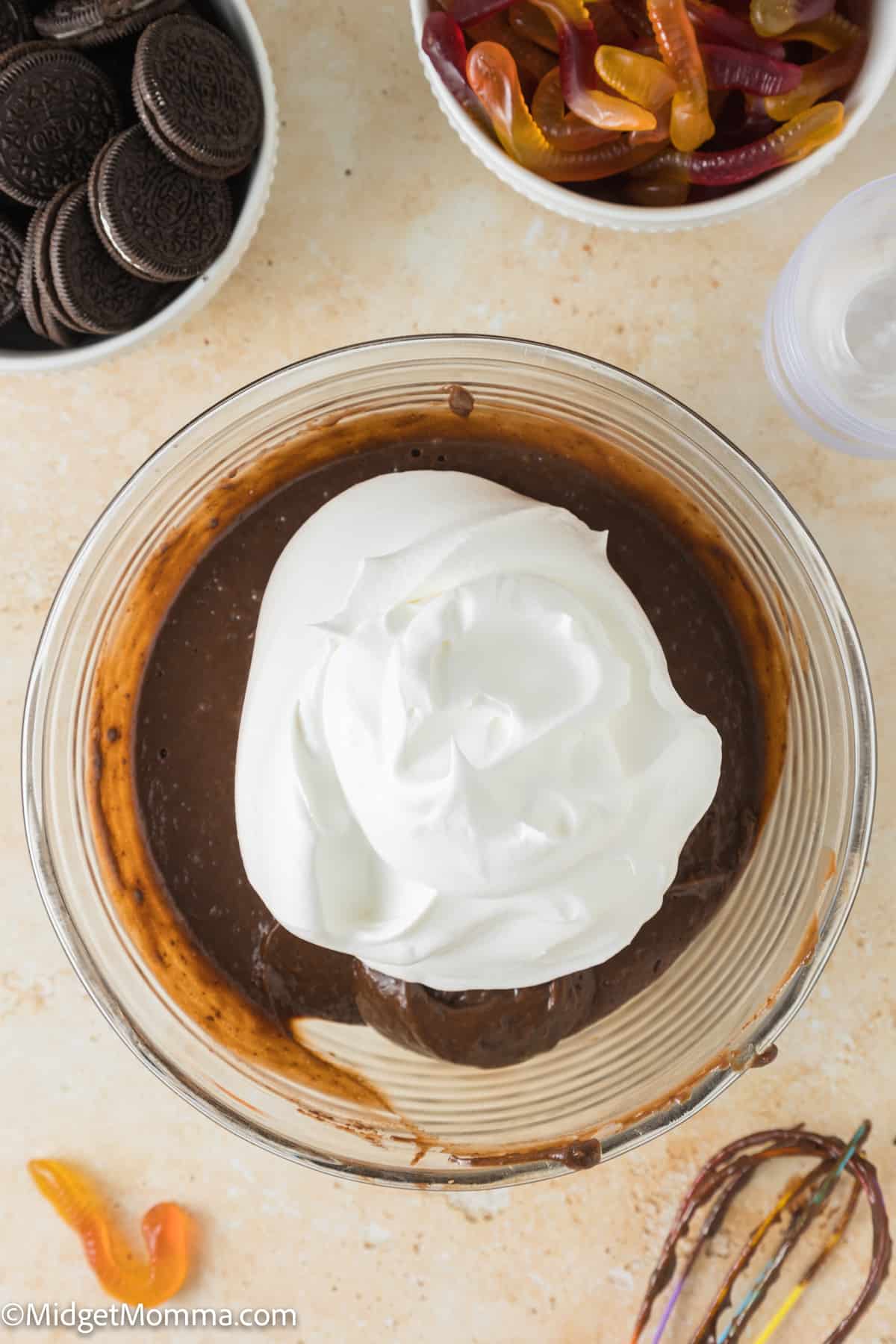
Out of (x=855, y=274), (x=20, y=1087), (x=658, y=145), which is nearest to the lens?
(x=658, y=145)

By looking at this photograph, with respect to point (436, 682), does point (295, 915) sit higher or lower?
lower

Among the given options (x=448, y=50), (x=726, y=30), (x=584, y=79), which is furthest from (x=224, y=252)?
(x=726, y=30)

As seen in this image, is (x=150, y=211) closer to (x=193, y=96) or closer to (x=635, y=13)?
(x=193, y=96)

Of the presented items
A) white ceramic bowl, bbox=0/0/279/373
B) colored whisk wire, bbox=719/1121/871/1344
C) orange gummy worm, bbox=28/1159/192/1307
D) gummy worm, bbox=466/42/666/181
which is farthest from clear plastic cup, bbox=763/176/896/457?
orange gummy worm, bbox=28/1159/192/1307

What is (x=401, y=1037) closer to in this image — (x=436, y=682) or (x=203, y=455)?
(x=436, y=682)

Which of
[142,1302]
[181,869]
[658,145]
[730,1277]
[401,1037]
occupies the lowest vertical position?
[730,1277]

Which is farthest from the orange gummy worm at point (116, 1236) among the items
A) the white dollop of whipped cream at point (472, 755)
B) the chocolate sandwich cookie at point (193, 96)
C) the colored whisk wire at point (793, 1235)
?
the chocolate sandwich cookie at point (193, 96)

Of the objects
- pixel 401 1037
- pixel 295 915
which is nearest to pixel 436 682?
pixel 295 915
